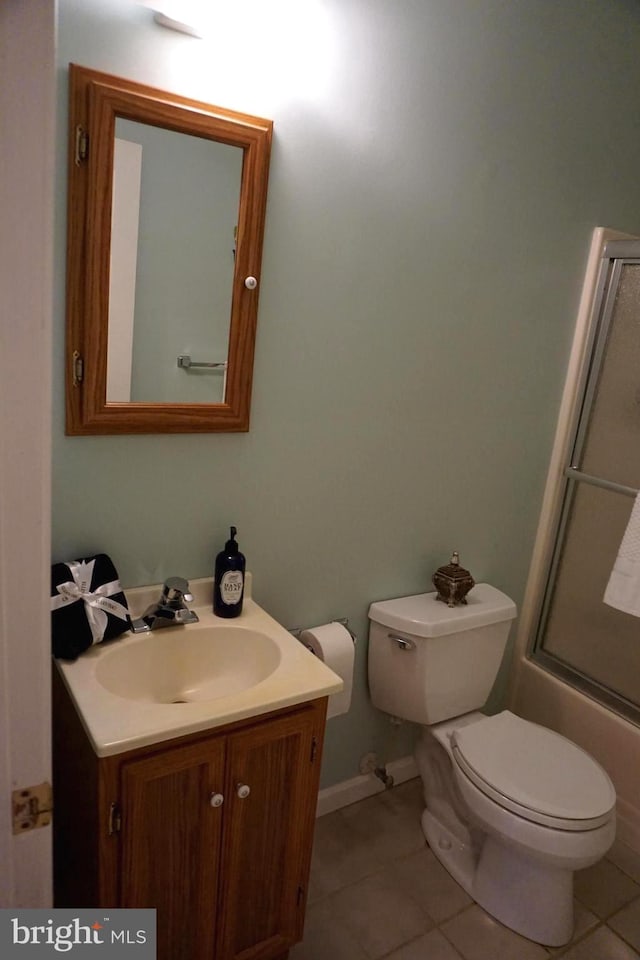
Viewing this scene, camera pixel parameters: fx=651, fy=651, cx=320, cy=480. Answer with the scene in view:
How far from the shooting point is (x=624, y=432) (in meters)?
2.23

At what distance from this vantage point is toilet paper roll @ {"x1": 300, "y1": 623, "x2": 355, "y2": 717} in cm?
181

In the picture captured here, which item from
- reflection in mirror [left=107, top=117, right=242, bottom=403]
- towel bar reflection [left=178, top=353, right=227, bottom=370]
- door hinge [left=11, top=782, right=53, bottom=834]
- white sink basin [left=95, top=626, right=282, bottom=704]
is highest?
reflection in mirror [left=107, top=117, right=242, bottom=403]

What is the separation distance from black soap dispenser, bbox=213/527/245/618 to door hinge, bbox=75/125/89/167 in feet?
2.84

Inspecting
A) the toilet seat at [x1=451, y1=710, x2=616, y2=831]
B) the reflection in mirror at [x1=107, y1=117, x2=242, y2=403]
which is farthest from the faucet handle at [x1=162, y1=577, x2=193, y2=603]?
the toilet seat at [x1=451, y1=710, x2=616, y2=831]

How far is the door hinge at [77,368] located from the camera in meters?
1.36

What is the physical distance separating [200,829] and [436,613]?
3.05 ft

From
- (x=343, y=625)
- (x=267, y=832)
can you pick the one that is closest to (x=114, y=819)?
(x=267, y=832)

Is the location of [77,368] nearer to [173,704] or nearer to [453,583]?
A: [173,704]

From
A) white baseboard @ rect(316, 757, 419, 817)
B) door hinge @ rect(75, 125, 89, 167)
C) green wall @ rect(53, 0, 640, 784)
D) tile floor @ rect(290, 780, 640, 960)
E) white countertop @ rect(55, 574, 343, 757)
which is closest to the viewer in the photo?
white countertop @ rect(55, 574, 343, 757)

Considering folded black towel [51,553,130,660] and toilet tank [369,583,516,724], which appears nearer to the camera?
folded black towel [51,553,130,660]

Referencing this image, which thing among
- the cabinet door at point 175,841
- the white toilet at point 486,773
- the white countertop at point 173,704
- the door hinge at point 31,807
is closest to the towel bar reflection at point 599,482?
the white toilet at point 486,773

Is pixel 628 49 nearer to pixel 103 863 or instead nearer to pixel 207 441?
pixel 207 441

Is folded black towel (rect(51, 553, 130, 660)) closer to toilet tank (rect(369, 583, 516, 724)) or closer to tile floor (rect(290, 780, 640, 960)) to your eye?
toilet tank (rect(369, 583, 516, 724))

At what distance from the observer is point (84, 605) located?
1386 millimetres
